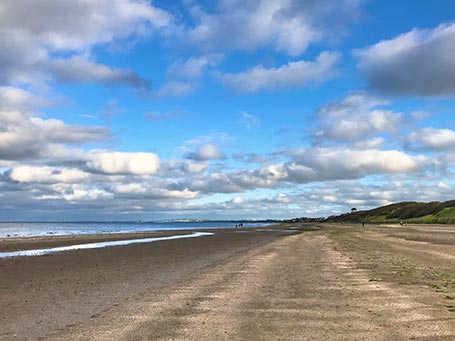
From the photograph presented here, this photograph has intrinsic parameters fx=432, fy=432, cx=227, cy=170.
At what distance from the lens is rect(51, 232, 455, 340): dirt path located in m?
9.51

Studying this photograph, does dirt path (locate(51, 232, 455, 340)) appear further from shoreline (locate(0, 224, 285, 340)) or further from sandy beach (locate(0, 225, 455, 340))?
shoreline (locate(0, 224, 285, 340))

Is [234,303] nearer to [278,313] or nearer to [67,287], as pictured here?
[278,313]

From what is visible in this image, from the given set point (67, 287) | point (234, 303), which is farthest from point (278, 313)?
point (67, 287)

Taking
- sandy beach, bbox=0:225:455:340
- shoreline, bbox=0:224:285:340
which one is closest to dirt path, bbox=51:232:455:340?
sandy beach, bbox=0:225:455:340

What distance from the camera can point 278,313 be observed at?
458 inches

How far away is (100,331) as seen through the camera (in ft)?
32.3

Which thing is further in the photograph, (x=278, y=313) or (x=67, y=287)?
(x=67, y=287)

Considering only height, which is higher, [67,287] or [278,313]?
[67,287]

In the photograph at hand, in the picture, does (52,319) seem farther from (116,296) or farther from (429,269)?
(429,269)

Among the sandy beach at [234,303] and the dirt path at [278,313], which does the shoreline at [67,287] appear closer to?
the sandy beach at [234,303]

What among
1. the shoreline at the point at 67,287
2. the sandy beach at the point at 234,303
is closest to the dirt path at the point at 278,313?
the sandy beach at the point at 234,303

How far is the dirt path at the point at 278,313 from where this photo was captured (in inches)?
374

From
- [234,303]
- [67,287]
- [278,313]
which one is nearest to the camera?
[278,313]

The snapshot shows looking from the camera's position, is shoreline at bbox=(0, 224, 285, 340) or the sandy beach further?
shoreline at bbox=(0, 224, 285, 340)
